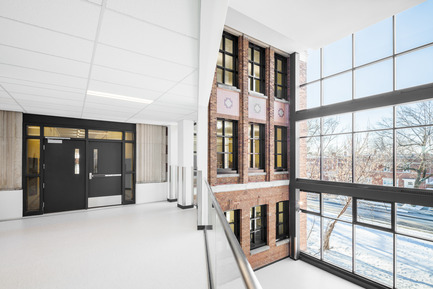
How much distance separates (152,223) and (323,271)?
6345 mm

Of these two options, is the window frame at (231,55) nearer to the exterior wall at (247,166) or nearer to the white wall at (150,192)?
the exterior wall at (247,166)

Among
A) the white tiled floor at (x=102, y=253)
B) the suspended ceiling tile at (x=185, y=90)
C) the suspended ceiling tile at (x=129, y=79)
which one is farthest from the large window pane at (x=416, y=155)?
the suspended ceiling tile at (x=129, y=79)

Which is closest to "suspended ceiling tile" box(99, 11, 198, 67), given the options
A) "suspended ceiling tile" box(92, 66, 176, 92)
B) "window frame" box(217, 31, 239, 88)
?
"suspended ceiling tile" box(92, 66, 176, 92)

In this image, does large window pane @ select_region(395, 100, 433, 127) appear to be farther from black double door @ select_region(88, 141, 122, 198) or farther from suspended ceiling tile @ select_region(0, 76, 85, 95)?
black double door @ select_region(88, 141, 122, 198)

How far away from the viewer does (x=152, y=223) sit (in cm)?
495

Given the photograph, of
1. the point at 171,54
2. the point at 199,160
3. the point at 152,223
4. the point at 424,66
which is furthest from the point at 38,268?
the point at 424,66

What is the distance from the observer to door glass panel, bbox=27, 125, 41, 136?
5.81 m

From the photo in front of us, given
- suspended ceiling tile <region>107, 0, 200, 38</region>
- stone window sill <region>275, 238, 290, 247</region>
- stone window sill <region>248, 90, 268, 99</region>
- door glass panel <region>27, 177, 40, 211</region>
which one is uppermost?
stone window sill <region>248, 90, 268, 99</region>

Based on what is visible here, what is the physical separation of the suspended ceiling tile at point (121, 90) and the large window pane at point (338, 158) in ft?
29.9

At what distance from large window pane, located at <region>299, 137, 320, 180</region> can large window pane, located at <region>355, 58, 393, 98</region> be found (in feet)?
8.91

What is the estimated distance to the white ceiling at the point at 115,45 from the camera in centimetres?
158

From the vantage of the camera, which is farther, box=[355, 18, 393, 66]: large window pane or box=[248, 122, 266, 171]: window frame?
box=[248, 122, 266, 171]: window frame

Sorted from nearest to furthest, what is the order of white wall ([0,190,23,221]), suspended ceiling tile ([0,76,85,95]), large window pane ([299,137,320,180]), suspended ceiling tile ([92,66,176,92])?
suspended ceiling tile ([92,66,176,92])
suspended ceiling tile ([0,76,85,95])
white wall ([0,190,23,221])
large window pane ([299,137,320,180])

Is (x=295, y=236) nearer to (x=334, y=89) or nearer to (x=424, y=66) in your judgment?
(x=334, y=89)
